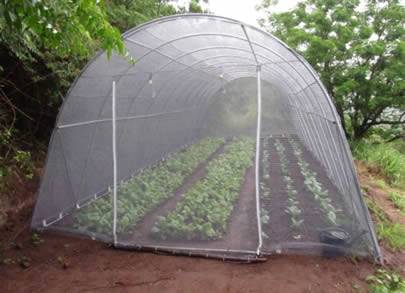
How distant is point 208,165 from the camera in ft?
15.2

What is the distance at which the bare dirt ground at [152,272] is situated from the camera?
10.6 feet

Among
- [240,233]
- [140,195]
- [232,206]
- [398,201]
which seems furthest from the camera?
[398,201]

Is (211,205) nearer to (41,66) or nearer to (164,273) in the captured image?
(164,273)

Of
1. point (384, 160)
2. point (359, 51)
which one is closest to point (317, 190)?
point (384, 160)

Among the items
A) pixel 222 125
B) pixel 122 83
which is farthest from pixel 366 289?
pixel 122 83

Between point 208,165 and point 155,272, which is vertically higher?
point 208,165

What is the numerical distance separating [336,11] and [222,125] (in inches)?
286

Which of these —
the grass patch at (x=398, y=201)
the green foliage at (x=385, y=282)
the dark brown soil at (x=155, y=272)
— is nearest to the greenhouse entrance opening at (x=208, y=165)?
the dark brown soil at (x=155, y=272)

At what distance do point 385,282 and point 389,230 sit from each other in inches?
57.9

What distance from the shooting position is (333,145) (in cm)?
431

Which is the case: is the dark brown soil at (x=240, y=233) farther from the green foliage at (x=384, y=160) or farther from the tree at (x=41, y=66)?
the green foliage at (x=384, y=160)

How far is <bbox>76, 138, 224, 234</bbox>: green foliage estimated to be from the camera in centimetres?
409

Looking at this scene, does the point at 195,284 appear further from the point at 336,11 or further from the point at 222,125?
the point at 336,11

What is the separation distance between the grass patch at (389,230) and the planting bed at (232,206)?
1.20 m
